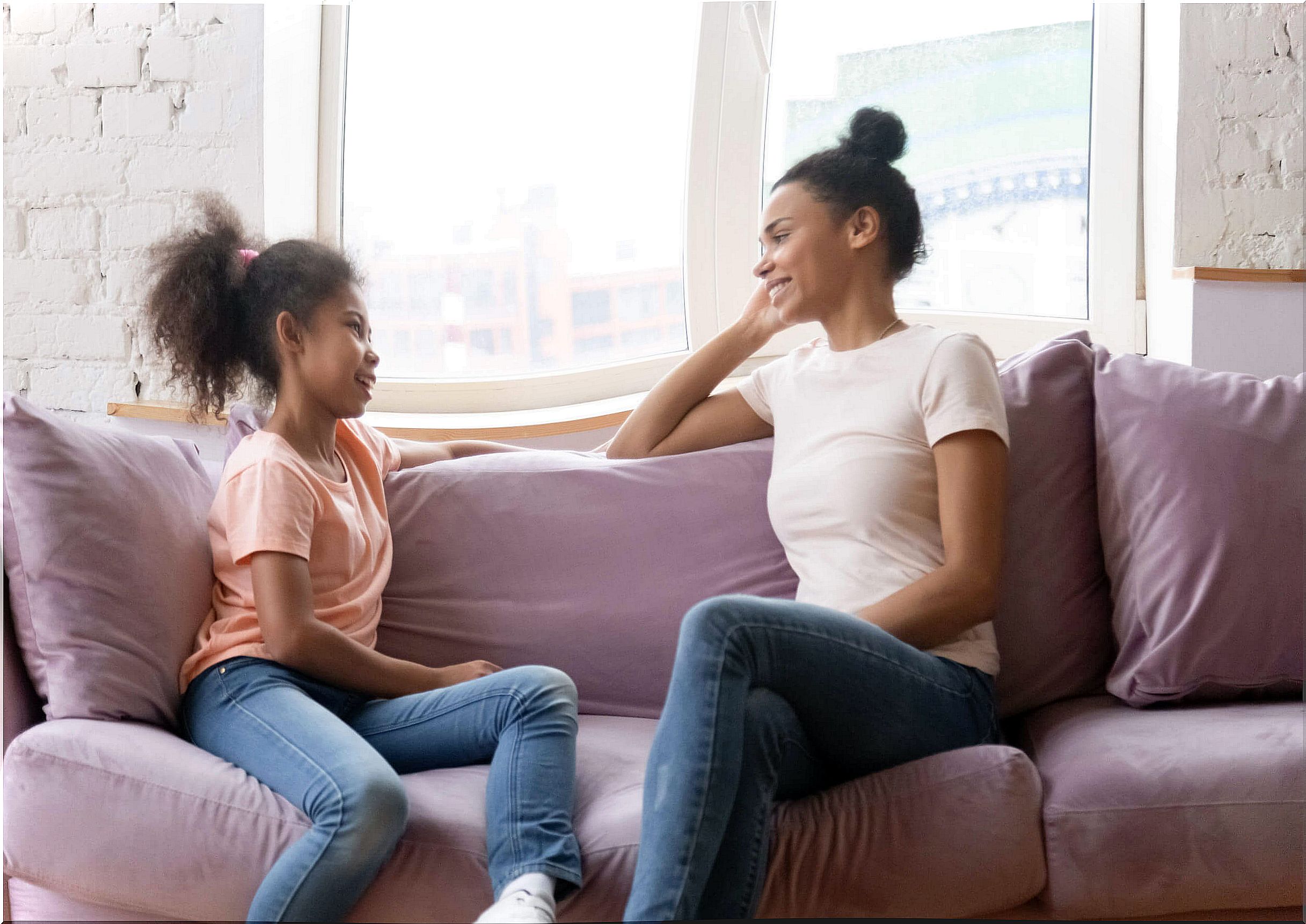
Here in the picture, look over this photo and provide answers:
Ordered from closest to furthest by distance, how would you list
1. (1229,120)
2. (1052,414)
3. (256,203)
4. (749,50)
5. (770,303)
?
(1052,414), (770,303), (1229,120), (256,203), (749,50)

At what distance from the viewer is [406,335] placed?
263 cm

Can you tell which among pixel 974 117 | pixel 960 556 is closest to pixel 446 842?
pixel 960 556

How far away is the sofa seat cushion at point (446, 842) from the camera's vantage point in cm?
112

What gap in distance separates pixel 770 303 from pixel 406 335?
4.16 feet

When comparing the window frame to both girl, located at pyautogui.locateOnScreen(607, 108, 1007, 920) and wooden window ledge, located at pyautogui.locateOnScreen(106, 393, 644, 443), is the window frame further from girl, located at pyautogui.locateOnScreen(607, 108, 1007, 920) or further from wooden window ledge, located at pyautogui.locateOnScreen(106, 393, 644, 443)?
girl, located at pyautogui.locateOnScreen(607, 108, 1007, 920)

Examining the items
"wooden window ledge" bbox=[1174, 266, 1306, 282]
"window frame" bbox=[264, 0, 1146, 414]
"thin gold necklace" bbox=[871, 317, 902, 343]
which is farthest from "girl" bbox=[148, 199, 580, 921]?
"wooden window ledge" bbox=[1174, 266, 1306, 282]

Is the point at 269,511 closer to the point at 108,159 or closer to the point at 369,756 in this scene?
the point at 369,756

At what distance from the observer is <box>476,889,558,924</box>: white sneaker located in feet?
3.35

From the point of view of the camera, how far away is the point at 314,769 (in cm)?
116

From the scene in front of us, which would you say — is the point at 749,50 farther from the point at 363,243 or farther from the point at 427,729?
the point at 427,729

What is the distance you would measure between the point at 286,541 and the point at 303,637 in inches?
4.8

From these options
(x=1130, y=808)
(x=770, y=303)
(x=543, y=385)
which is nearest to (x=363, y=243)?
(x=543, y=385)

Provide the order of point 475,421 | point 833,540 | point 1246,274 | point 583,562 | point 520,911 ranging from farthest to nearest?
point 475,421, point 1246,274, point 583,562, point 833,540, point 520,911

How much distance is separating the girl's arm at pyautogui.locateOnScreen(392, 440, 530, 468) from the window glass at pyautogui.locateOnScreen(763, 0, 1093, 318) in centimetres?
116
